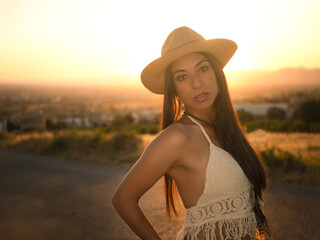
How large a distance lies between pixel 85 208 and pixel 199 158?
343cm

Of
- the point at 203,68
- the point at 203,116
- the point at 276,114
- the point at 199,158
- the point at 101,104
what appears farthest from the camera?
the point at 101,104

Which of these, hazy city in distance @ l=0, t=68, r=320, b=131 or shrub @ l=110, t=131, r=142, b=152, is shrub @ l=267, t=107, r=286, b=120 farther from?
shrub @ l=110, t=131, r=142, b=152

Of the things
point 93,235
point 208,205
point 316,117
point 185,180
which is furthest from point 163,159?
point 316,117

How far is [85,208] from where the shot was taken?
4.60m

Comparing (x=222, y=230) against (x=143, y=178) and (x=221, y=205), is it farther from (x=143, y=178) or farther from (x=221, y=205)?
(x=143, y=178)

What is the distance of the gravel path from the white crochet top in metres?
1.94

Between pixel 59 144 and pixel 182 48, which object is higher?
pixel 182 48

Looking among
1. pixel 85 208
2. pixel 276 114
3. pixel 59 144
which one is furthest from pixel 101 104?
pixel 85 208

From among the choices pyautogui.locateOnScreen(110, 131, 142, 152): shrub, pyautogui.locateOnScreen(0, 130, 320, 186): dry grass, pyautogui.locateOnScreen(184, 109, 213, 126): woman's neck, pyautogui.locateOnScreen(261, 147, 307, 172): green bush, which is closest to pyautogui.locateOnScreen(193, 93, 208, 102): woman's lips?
pyautogui.locateOnScreen(184, 109, 213, 126): woman's neck

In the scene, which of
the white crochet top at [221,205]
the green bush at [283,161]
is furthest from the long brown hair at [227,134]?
the green bush at [283,161]

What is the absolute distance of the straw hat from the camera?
1.96 m

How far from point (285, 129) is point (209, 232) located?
55.2 ft

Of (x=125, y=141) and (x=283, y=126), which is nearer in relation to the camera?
(x=125, y=141)

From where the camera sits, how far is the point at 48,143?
32.4ft
